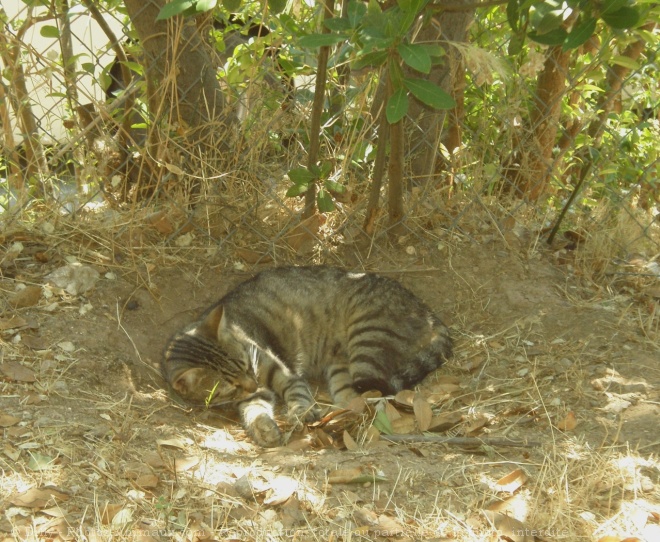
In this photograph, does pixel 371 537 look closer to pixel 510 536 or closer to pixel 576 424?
pixel 510 536

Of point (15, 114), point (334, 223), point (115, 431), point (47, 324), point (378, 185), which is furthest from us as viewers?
point (334, 223)

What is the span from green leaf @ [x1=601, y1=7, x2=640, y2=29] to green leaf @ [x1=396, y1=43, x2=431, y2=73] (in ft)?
2.71

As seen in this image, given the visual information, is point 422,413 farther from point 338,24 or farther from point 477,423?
point 338,24

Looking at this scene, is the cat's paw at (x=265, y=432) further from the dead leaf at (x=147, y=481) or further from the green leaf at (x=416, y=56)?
the green leaf at (x=416, y=56)

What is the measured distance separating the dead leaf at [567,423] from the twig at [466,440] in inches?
8.0

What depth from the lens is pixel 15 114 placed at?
4.55 m

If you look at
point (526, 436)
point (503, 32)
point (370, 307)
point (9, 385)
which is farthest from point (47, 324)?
point (503, 32)

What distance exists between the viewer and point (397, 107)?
3807mm

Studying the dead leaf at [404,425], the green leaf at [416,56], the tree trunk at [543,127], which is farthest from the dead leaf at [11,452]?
the tree trunk at [543,127]

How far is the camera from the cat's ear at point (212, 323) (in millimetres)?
4332

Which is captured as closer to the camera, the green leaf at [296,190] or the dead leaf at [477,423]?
the dead leaf at [477,423]

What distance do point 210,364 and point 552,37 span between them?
2.55 meters

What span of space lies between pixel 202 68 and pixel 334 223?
1.38m

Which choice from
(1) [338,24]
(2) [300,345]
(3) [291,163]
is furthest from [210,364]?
(1) [338,24]
